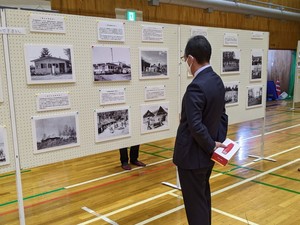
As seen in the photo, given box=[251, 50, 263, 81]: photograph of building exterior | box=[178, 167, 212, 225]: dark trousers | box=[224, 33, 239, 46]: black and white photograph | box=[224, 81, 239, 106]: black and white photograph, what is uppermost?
box=[224, 33, 239, 46]: black and white photograph

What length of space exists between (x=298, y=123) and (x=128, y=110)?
5874mm

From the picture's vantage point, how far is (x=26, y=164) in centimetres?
248

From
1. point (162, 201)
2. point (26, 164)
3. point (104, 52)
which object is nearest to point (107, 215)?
point (162, 201)

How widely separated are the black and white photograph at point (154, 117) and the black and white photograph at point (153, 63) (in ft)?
1.07

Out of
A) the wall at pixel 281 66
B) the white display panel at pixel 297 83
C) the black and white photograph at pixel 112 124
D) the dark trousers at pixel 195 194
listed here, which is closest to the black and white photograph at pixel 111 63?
the black and white photograph at pixel 112 124

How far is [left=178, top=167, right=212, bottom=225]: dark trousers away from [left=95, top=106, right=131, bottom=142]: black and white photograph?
3.65 ft

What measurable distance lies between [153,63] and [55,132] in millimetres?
1288

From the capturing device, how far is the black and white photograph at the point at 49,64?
2.39m

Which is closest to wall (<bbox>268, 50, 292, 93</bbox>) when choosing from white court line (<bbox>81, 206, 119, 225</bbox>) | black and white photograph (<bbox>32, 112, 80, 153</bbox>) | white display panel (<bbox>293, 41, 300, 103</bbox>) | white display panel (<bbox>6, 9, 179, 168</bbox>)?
white display panel (<bbox>293, 41, 300, 103</bbox>)

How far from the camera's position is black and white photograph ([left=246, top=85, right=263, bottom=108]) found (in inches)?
176

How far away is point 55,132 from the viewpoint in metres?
2.60

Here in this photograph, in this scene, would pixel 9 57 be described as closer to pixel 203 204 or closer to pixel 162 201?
pixel 203 204

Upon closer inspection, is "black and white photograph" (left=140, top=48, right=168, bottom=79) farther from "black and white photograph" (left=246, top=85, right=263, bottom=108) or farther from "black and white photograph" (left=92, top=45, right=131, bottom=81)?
"black and white photograph" (left=246, top=85, right=263, bottom=108)

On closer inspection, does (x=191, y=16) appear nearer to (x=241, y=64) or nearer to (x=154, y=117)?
(x=241, y=64)
